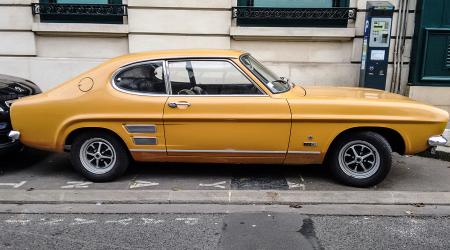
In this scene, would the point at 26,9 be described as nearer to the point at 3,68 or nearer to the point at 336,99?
the point at 3,68

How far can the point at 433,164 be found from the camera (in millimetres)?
6164

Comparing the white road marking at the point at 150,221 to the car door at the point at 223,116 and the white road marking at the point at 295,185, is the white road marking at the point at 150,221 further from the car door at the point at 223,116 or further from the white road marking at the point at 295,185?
the white road marking at the point at 295,185

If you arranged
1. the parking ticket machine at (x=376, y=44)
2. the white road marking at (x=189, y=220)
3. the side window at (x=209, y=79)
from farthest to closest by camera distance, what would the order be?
the parking ticket machine at (x=376, y=44) < the side window at (x=209, y=79) < the white road marking at (x=189, y=220)

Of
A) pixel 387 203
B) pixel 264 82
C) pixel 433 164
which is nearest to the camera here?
pixel 387 203

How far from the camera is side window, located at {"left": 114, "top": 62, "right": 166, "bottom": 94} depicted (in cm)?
525

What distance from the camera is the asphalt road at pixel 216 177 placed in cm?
527

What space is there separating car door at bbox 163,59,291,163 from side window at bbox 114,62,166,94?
0.49 ft

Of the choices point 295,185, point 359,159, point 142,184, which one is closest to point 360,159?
point 359,159

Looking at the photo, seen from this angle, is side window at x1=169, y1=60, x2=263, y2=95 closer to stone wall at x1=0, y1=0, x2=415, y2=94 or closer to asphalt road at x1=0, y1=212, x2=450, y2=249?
asphalt road at x1=0, y1=212, x2=450, y2=249

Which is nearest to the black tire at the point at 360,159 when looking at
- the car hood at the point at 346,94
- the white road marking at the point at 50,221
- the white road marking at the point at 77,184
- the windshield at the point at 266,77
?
the car hood at the point at 346,94

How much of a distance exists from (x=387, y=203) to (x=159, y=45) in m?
5.91

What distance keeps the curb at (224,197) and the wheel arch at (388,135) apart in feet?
1.72

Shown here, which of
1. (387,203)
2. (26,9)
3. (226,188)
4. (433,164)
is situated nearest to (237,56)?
(226,188)

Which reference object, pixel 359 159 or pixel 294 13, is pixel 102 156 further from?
pixel 294 13
